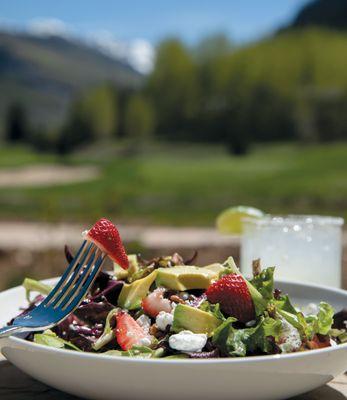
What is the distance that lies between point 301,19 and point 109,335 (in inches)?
3345

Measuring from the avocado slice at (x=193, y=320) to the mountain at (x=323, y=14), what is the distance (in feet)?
246

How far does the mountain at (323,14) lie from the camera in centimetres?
7624

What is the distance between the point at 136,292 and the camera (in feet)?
4.91

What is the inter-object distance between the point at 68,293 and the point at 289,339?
40 centimetres

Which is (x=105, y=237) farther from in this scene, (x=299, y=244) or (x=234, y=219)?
(x=234, y=219)

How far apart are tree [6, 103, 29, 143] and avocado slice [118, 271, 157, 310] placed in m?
55.9

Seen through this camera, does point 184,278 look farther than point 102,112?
No

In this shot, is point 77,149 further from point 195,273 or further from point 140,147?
point 195,273

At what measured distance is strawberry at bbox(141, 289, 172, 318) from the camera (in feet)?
4.66

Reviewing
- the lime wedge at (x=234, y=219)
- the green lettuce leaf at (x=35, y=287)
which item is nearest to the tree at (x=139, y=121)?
the lime wedge at (x=234, y=219)

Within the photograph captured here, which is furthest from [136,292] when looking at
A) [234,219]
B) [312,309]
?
[234,219]

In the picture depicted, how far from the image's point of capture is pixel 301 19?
3270 inches

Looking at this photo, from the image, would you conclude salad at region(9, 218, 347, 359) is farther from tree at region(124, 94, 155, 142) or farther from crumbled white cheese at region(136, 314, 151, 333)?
tree at region(124, 94, 155, 142)

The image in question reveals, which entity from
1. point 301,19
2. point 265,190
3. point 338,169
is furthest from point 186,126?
point 301,19
